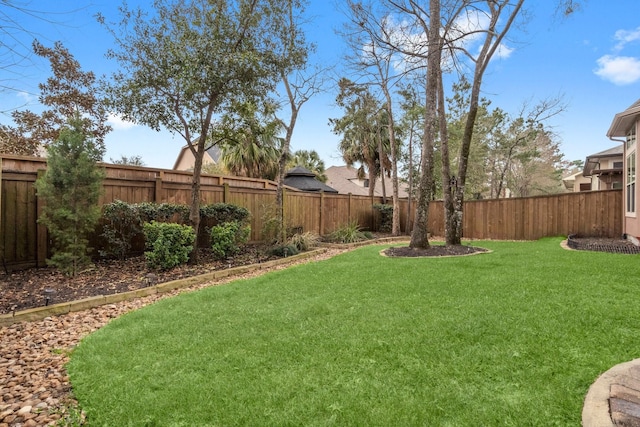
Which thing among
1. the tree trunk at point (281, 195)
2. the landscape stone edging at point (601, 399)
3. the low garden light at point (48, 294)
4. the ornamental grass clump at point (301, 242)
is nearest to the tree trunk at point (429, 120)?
the ornamental grass clump at point (301, 242)

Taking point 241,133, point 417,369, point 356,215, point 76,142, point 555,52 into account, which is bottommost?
point 417,369

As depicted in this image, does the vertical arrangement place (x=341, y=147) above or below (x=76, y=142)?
above

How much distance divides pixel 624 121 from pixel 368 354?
9.43 meters

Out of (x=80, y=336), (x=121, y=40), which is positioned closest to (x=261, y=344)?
(x=80, y=336)

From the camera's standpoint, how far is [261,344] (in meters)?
2.85

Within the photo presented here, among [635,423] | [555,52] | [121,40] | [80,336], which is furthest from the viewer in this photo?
[555,52]

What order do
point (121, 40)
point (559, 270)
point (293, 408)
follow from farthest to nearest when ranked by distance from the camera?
point (121, 40), point (559, 270), point (293, 408)

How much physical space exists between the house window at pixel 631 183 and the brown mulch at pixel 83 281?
9482 millimetres

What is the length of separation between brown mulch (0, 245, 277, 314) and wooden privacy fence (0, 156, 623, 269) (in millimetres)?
605

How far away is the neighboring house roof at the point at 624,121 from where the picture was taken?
24.0ft

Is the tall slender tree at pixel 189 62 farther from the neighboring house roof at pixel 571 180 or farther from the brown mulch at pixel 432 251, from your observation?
the neighboring house roof at pixel 571 180

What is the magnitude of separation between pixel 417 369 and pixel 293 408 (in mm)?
902

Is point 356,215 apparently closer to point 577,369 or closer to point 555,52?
point 555,52

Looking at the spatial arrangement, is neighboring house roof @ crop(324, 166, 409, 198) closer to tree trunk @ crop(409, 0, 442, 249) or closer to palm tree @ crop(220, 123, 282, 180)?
palm tree @ crop(220, 123, 282, 180)
